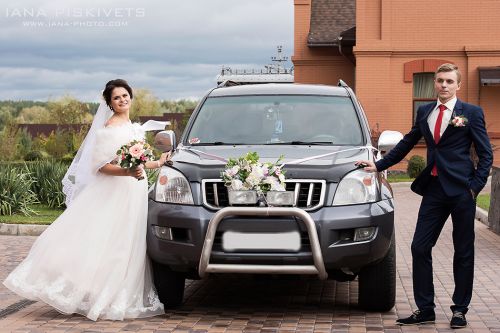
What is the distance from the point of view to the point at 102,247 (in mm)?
7750

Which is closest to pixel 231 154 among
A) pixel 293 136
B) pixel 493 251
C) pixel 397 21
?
pixel 293 136

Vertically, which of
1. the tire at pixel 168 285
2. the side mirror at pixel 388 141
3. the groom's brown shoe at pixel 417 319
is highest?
the side mirror at pixel 388 141

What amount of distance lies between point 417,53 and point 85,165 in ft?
78.6

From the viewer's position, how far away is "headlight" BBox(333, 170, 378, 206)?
23.5ft

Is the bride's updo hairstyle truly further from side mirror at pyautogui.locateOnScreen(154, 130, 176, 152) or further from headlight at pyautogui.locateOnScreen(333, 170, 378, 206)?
headlight at pyautogui.locateOnScreen(333, 170, 378, 206)

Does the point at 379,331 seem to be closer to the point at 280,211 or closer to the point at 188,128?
the point at 280,211

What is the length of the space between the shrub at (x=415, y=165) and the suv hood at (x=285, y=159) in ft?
69.3

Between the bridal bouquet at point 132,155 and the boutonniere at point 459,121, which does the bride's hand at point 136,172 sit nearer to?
the bridal bouquet at point 132,155

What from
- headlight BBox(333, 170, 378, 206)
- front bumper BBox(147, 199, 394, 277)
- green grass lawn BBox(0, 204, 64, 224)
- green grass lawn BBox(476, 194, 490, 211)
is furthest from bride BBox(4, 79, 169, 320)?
green grass lawn BBox(476, 194, 490, 211)

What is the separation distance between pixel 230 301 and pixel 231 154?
1.49m

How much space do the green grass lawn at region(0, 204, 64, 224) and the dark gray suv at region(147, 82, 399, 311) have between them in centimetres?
782

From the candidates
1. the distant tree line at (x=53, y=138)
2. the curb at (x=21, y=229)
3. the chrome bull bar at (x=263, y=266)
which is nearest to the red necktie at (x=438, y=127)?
the chrome bull bar at (x=263, y=266)

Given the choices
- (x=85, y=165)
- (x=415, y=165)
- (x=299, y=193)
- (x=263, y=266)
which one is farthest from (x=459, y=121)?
(x=415, y=165)

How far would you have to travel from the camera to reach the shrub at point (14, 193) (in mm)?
16859
